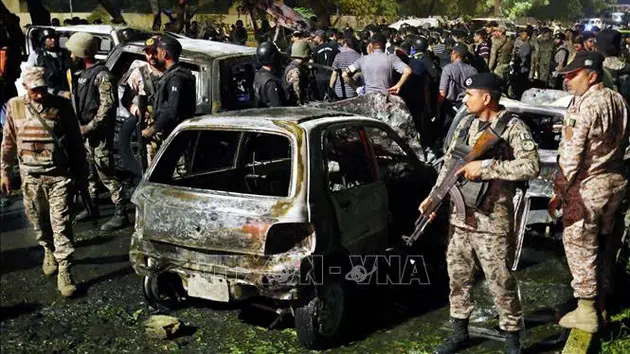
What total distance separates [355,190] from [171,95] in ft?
8.30

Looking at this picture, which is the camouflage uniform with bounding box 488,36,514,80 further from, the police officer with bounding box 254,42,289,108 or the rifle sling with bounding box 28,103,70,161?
the rifle sling with bounding box 28,103,70,161

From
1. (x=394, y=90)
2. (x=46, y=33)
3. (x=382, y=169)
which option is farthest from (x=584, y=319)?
(x=46, y=33)

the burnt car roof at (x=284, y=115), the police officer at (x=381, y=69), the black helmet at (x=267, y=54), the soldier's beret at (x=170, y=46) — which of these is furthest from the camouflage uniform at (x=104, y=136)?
the police officer at (x=381, y=69)

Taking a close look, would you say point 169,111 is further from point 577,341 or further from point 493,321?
point 577,341

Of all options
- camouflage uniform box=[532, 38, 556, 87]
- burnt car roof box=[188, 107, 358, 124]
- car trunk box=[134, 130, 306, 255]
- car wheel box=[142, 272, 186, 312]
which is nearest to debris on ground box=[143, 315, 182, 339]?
car wheel box=[142, 272, 186, 312]

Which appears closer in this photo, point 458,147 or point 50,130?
point 458,147

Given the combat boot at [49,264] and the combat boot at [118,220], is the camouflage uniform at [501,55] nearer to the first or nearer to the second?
the combat boot at [118,220]

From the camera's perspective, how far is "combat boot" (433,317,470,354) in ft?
15.9

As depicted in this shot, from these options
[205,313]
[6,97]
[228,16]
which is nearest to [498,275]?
[205,313]

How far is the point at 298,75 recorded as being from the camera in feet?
28.5

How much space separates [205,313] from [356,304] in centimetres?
122

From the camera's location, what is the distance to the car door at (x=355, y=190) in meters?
5.14

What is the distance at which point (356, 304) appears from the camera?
582cm

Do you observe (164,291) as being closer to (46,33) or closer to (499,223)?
(499,223)
